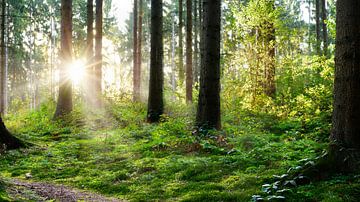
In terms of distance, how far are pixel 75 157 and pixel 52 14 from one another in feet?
164

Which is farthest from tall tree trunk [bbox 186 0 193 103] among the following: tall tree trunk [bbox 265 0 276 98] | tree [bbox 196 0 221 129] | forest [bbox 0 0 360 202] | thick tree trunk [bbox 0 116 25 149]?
thick tree trunk [bbox 0 116 25 149]

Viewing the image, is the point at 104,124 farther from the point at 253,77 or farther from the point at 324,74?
the point at 324,74

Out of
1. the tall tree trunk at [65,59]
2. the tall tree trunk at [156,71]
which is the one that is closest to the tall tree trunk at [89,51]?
the tall tree trunk at [65,59]

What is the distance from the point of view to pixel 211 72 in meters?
10.7

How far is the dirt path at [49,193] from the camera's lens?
217 inches

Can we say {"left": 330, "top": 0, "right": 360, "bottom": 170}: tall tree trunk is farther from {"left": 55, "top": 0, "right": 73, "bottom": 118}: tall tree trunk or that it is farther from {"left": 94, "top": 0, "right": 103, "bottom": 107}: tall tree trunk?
{"left": 94, "top": 0, "right": 103, "bottom": 107}: tall tree trunk

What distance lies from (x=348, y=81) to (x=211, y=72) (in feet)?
17.6

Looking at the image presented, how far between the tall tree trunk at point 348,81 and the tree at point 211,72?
5.16m

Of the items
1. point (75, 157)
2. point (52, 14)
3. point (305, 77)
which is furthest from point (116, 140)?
point (52, 14)

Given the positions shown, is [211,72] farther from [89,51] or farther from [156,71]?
[89,51]

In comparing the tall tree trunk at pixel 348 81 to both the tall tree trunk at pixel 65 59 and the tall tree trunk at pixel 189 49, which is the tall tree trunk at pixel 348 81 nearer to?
the tall tree trunk at pixel 65 59

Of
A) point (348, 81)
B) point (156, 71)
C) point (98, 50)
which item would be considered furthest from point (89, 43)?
point (348, 81)

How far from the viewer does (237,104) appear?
13688 millimetres

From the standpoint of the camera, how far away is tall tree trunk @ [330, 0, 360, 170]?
564 cm
